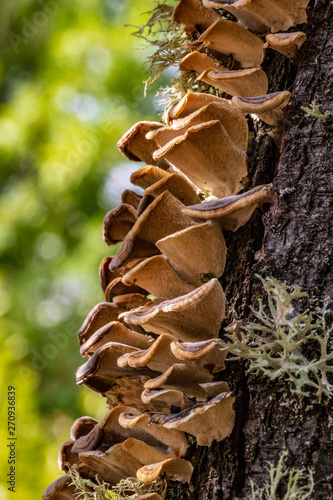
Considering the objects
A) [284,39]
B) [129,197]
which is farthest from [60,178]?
[284,39]

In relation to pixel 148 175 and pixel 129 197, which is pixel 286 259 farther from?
pixel 129 197

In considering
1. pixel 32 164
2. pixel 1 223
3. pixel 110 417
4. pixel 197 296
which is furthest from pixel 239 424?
pixel 32 164

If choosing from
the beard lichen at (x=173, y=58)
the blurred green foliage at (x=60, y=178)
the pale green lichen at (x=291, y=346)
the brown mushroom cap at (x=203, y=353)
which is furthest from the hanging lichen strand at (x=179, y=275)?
the blurred green foliage at (x=60, y=178)

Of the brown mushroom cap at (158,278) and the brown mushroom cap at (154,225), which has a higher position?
the brown mushroom cap at (154,225)

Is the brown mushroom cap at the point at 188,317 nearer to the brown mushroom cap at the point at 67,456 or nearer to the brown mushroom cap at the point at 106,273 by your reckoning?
the brown mushroom cap at the point at 106,273

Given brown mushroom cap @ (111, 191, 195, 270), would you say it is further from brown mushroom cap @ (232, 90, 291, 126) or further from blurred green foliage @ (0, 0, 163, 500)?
blurred green foliage @ (0, 0, 163, 500)

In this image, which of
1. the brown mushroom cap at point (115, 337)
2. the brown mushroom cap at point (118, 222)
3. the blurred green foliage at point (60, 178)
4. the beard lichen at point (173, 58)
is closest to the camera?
the brown mushroom cap at point (115, 337)
